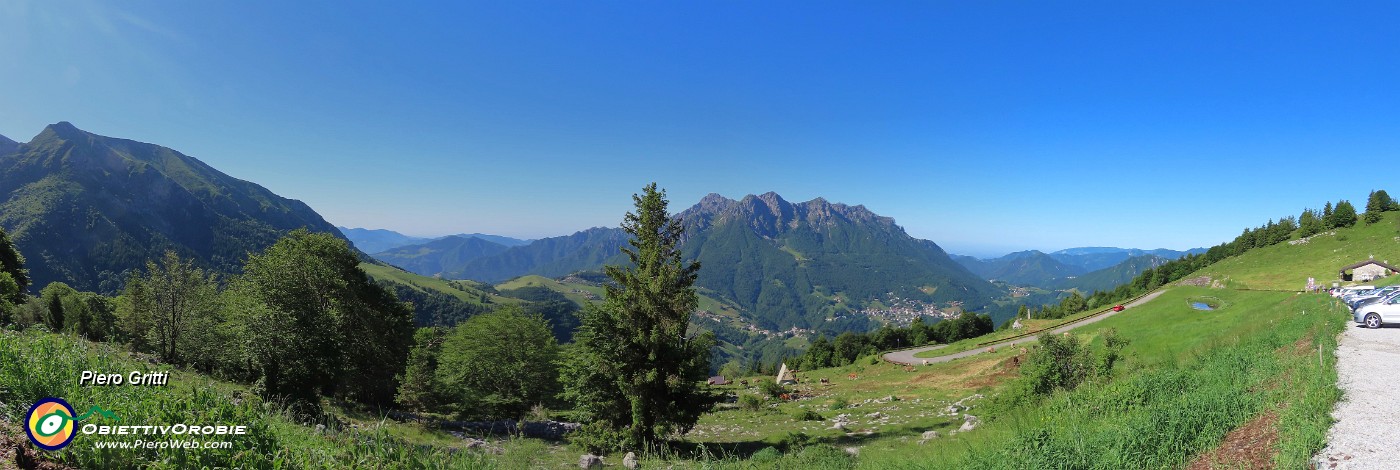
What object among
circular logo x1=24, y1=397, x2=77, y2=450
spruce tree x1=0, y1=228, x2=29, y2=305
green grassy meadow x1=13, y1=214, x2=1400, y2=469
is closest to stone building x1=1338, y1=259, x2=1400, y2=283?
green grassy meadow x1=13, y1=214, x2=1400, y2=469

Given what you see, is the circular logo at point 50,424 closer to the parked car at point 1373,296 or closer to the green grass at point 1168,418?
the green grass at point 1168,418

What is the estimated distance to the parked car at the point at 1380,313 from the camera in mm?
19297

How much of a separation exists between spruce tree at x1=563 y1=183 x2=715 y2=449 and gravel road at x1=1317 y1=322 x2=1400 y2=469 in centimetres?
1754

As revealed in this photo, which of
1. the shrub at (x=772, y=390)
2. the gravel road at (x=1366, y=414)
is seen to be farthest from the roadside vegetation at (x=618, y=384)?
the shrub at (x=772, y=390)

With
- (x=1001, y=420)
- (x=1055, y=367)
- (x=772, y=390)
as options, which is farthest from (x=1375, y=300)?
(x=772, y=390)

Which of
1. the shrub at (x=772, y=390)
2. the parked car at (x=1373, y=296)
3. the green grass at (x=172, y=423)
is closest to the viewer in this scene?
the green grass at (x=172, y=423)

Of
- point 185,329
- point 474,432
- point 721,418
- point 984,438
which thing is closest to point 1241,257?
point 721,418

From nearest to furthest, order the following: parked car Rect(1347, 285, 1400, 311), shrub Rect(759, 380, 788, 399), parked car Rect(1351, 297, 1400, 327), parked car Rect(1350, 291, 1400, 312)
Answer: parked car Rect(1351, 297, 1400, 327), parked car Rect(1350, 291, 1400, 312), parked car Rect(1347, 285, 1400, 311), shrub Rect(759, 380, 788, 399)

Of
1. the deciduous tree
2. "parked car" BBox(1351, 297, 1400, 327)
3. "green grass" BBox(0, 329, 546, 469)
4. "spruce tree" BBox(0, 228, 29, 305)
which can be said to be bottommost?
the deciduous tree

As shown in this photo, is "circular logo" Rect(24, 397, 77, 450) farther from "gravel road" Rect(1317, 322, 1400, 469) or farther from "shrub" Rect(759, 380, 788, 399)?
"shrub" Rect(759, 380, 788, 399)

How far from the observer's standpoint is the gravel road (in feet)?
23.1

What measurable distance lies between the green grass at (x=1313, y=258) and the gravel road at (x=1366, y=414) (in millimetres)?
72490

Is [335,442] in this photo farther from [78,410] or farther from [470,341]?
[470,341]

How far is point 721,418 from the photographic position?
1646 inches
